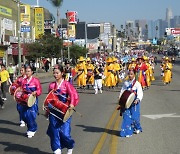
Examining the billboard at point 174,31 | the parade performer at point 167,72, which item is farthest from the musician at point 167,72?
the billboard at point 174,31

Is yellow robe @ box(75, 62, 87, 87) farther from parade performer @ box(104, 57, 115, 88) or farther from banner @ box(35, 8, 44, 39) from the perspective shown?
banner @ box(35, 8, 44, 39)

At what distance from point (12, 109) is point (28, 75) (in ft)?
20.4

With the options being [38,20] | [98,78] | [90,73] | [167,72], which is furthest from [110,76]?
[38,20]

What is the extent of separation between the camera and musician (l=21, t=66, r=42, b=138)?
32.6 ft

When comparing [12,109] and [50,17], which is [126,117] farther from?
[50,17]

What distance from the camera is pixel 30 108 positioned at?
999 cm

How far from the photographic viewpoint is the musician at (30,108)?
9930 millimetres

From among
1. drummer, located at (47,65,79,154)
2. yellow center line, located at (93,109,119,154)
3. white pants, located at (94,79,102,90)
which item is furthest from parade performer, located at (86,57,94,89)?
drummer, located at (47,65,79,154)

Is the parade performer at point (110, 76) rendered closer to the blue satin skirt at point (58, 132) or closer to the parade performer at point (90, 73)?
Result: the parade performer at point (90, 73)

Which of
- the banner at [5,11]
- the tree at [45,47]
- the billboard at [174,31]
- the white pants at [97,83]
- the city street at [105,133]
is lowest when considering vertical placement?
the city street at [105,133]

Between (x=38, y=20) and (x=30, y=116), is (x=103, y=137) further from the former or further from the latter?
(x=38, y=20)

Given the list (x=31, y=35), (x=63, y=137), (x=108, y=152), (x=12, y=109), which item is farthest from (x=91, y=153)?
(x=31, y=35)

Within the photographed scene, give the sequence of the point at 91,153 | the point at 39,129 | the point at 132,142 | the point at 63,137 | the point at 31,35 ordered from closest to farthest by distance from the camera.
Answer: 1. the point at 63,137
2. the point at 91,153
3. the point at 132,142
4. the point at 39,129
5. the point at 31,35

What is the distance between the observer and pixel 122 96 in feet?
31.0
